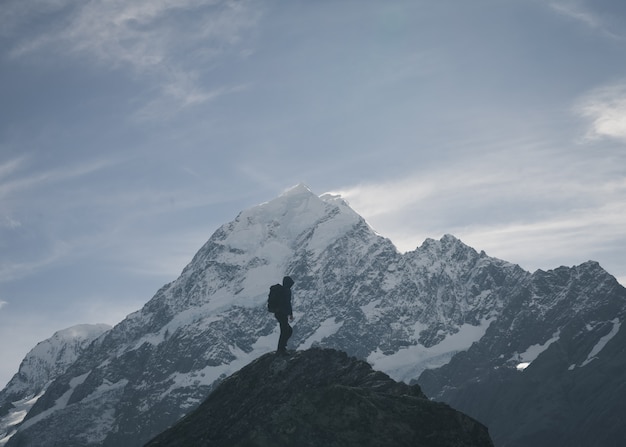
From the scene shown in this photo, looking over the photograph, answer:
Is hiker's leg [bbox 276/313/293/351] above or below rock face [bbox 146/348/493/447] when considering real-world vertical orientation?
above

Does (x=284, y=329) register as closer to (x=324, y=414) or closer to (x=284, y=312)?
(x=284, y=312)

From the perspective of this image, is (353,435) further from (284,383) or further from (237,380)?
(237,380)

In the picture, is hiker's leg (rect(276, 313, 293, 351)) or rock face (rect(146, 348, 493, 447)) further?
hiker's leg (rect(276, 313, 293, 351))

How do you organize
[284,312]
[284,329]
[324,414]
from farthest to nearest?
1. [284,329]
2. [284,312]
3. [324,414]

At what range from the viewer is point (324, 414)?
139 feet

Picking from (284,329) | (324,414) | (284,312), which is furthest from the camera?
(284,329)

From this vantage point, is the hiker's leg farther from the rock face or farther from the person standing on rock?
the rock face

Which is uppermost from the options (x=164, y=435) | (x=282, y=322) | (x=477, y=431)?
(x=282, y=322)

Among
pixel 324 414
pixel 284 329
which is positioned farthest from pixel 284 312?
pixel 324 414

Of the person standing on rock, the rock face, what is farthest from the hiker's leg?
the rock face

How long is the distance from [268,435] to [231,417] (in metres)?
6.58

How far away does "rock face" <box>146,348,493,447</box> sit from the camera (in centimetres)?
4116

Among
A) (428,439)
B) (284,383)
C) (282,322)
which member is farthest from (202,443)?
(428,439)

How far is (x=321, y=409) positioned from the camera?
42.5 metres
